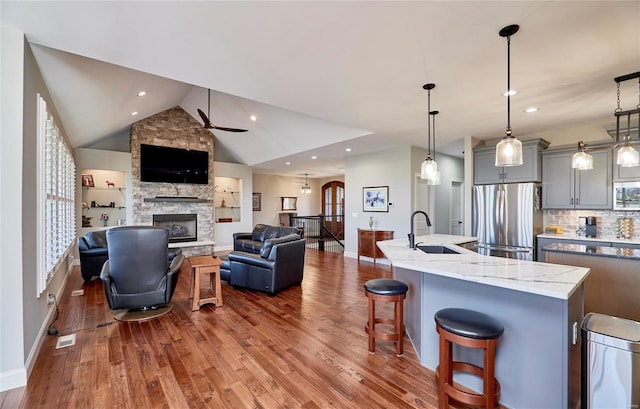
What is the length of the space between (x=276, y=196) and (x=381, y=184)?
6373mm

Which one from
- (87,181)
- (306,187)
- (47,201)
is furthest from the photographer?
(306,187)

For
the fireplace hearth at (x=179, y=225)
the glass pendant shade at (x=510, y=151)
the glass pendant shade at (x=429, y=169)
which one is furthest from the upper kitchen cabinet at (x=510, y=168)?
the fireplace hearth at (x=179, y=225)

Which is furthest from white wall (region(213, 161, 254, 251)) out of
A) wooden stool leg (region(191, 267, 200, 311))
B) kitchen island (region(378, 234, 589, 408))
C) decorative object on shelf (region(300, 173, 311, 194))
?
kitchen island (region(378, 234, 589, 408))

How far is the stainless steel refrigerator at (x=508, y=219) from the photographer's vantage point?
478 centimetres

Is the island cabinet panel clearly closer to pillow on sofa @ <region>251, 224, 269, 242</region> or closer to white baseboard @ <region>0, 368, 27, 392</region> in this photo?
white baseboard @ <region>0, 368, 27, 392</region>

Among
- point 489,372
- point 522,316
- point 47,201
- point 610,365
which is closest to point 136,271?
→ point 47,201

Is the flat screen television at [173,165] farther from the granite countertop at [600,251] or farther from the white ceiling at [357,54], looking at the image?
the granite countertop at [600,251]

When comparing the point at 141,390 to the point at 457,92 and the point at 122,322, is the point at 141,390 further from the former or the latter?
the point at 457,92

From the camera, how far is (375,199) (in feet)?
23.1

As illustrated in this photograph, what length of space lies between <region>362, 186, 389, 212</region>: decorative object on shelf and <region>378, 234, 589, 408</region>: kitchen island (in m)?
4.37

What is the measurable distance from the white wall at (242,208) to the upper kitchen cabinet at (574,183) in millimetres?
7967

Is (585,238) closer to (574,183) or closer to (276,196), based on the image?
(574,183)

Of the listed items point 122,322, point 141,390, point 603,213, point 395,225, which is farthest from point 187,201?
point 603,213

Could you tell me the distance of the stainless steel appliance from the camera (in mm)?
4257
